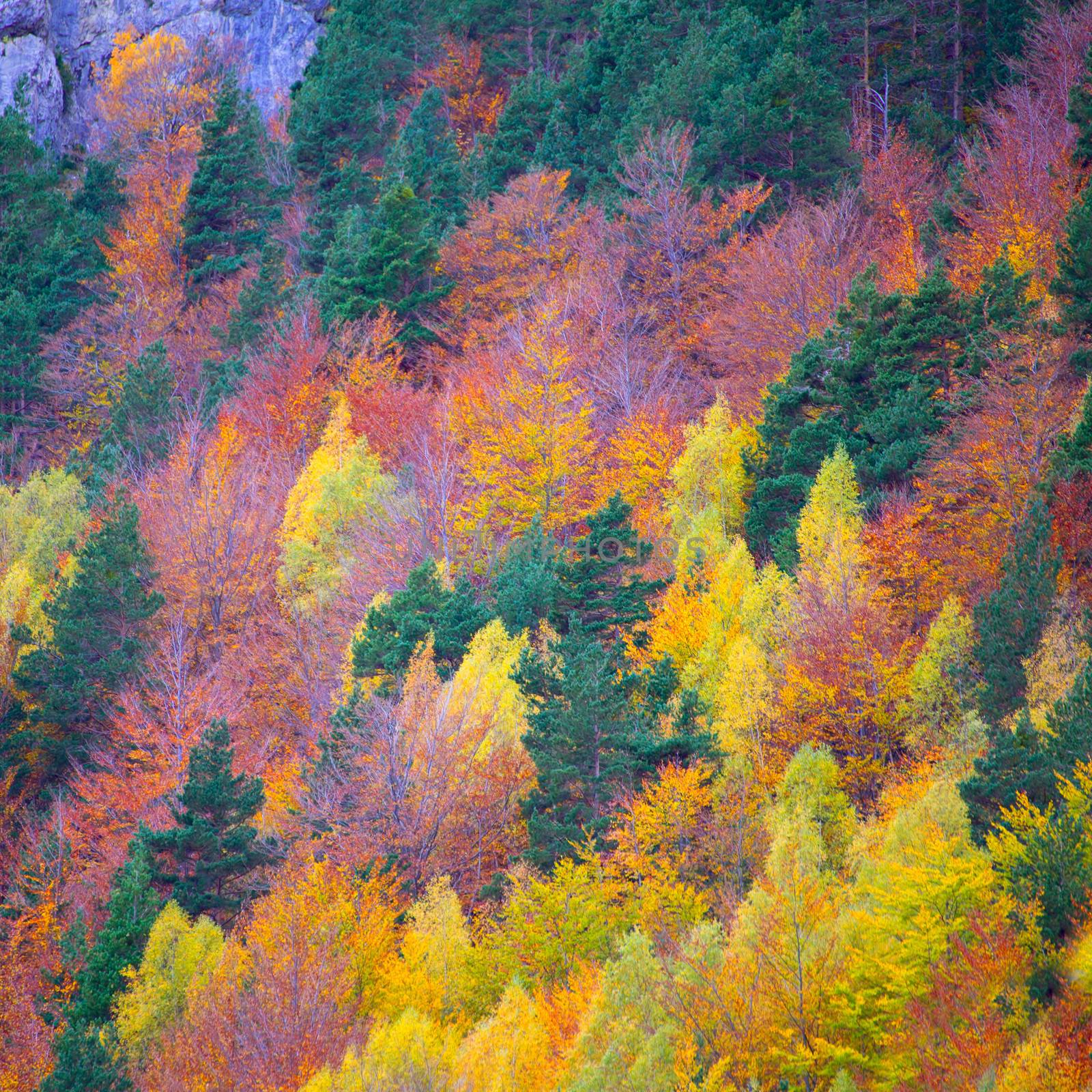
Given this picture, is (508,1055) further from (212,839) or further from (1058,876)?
(212,839)

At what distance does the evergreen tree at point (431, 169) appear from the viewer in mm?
59625

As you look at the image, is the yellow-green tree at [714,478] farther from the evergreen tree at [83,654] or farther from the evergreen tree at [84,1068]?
the evergreen tree at [84,1068]

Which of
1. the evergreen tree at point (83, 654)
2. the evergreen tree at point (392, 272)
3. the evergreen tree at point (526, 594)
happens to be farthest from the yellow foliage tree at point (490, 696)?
the evergreen tree at point (392, 272)

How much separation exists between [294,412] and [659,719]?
79.9ft

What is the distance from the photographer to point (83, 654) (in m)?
40.2

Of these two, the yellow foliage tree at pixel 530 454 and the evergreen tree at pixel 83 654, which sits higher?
the yellow foliage tree at pixel 530 454

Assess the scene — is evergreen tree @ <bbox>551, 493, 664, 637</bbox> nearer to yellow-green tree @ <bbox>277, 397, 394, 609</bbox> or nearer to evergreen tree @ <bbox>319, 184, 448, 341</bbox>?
yellow-green tree @ <bbox>277, 397, 394, 609</bbox>

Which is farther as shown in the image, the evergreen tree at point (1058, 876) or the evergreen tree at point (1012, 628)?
the evergreen tree at point (1012, 628)

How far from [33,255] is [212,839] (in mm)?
41428

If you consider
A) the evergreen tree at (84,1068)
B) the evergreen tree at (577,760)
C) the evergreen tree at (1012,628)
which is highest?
the evergreen tree at (1012,628)

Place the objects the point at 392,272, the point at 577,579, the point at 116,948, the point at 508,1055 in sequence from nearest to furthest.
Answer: the point at 508,1055
the point at 116,948
the point at 577,579
the point at 392,272

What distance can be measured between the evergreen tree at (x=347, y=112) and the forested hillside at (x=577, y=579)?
33 cm

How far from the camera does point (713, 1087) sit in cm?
2184

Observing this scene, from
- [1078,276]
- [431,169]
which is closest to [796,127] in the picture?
[431,169]
